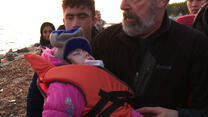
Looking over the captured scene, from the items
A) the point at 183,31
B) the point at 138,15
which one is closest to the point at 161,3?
the point at 138,15

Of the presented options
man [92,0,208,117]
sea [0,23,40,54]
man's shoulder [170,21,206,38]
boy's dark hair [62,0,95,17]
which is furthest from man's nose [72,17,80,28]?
sea [0,23,40,54]

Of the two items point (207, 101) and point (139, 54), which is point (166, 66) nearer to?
point (139, 54)

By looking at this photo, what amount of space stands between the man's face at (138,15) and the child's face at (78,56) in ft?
1.90

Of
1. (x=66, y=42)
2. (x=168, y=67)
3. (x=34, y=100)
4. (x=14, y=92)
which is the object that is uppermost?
(x=66, y=42)

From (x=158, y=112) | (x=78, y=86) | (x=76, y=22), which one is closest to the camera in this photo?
(x=78, y=86)

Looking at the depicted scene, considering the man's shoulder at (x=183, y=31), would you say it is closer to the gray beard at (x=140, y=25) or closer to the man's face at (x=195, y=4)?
the gray beard at (x=140, y=25)

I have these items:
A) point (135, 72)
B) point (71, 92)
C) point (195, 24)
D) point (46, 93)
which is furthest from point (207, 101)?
point (46, 93)

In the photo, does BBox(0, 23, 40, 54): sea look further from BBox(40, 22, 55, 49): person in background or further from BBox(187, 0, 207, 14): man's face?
BBox(187, 0, 207, 14): man's face

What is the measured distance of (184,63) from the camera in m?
2.15

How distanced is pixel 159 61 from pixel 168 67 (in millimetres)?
113

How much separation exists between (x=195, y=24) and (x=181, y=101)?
1.00 m

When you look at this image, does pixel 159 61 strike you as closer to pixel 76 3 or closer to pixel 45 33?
pixel 76 3

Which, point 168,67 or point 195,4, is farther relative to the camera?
point 195,4

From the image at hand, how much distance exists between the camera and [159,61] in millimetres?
2229
